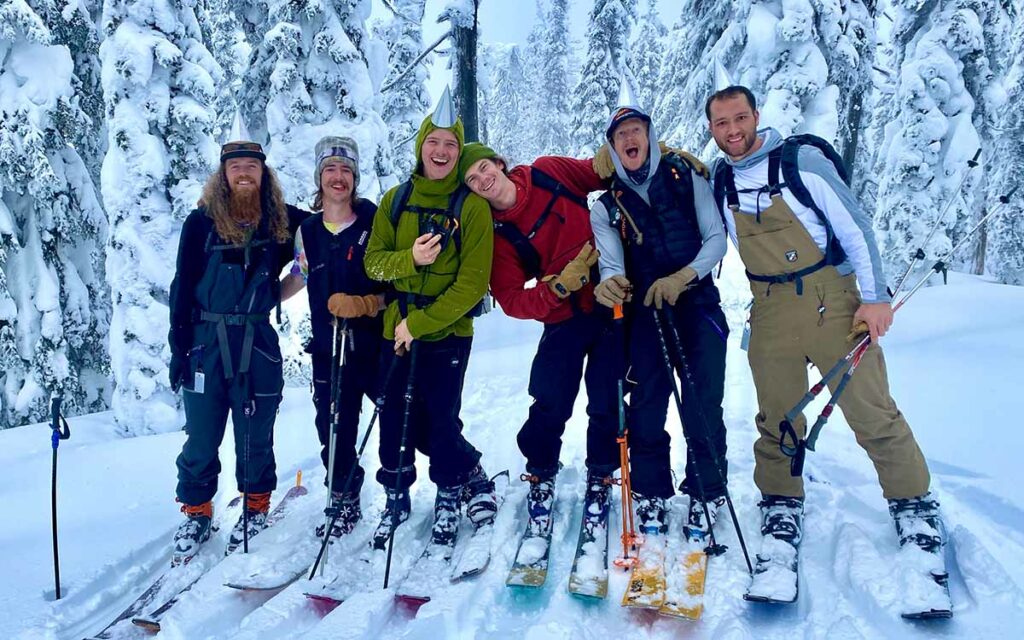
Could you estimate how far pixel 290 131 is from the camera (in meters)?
11.8

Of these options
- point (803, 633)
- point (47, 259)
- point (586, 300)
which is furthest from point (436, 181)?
point (47, 259)

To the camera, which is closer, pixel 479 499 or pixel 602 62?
pixel 479 499

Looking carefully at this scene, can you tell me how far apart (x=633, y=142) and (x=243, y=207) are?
9.47 feet

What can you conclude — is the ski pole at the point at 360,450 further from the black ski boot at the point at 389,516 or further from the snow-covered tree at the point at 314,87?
the snow-covered tree at the point at 314,87

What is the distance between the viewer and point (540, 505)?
450cm

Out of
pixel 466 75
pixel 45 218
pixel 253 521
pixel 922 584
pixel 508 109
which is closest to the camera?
pixel 922 584

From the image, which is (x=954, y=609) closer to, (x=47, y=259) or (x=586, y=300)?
(x=586, y=300)

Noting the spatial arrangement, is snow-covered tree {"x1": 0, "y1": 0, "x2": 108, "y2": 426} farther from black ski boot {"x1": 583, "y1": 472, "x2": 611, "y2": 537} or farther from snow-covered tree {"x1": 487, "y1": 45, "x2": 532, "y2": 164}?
snow-covered tree {"x1": 487, "y1": 45, "x2": 532, "y2": 164}

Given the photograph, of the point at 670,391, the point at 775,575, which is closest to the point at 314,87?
the point at 670,391

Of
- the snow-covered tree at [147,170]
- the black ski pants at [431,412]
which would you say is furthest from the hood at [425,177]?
the snow-covered tree at [147,170]

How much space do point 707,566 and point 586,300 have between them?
6.22ft

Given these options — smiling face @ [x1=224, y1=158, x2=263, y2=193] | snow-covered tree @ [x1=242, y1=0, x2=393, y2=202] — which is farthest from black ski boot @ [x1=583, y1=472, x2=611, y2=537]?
snow-covered tree @ [x1=242, y1=0, x2=393, y2=202]

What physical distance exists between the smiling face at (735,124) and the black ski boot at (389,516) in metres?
3.31

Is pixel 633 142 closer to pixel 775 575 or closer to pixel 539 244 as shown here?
pixel 539 244
